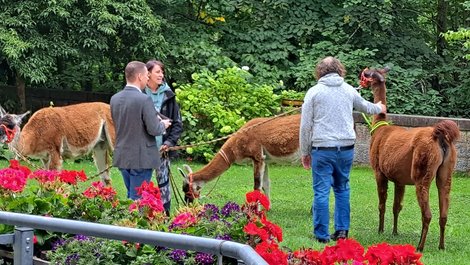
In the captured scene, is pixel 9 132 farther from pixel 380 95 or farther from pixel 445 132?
pixel 445 132

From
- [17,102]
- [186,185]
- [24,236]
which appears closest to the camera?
[24,236]

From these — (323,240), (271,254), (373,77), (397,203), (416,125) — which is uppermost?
(373,77)

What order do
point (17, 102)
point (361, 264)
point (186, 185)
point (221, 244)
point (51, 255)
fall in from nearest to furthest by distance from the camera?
point (221, 244) < point (361, 264) < point (51, 255) < point (186, 185) < point (17, 102)

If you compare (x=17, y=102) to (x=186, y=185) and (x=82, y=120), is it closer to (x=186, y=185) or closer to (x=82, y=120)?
(x=82, y=120)

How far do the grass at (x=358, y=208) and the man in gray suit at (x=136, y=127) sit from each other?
5.50 ft

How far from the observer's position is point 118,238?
13.6ft

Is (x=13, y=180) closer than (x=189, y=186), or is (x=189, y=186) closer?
(x=13, y=180)

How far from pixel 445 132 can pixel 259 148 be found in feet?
12.5

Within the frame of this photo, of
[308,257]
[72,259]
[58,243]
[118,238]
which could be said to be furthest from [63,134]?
[118,238]

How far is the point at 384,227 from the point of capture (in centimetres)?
1100

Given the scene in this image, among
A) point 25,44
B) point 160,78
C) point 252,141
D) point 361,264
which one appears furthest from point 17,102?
point 361,264

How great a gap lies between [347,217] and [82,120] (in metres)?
5.88

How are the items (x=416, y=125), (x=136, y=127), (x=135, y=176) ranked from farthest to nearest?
1. (x=416, y=125)
2. (x=135, y=176)
3. (x=136, y=127)

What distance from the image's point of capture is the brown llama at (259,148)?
41.1ft
